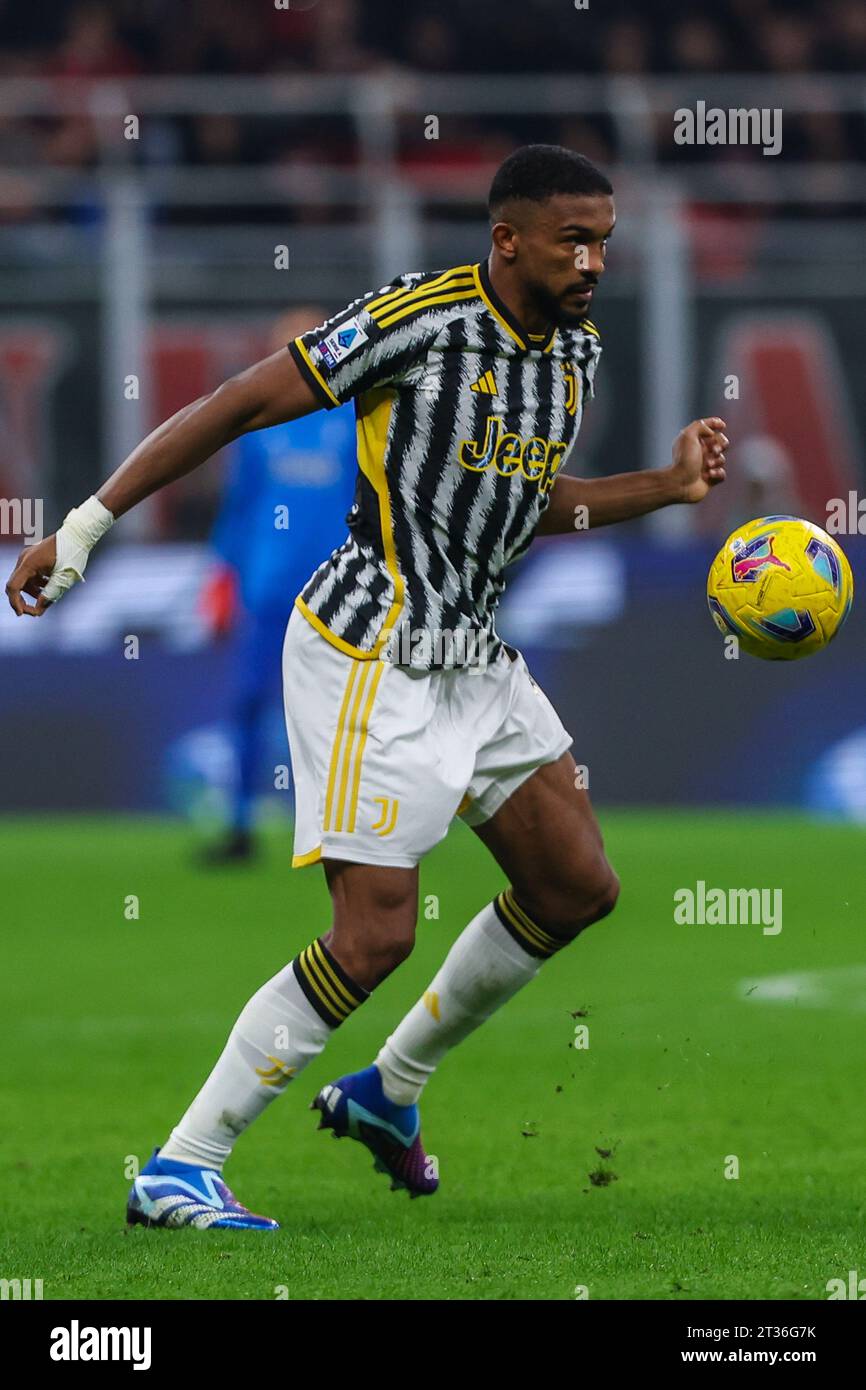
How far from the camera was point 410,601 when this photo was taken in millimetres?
4953

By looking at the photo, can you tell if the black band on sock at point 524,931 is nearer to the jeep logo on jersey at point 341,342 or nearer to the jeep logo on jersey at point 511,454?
the jeep logo on jersey at point 511,454

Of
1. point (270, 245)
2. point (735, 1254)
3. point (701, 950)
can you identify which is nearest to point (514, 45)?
point (270, 245)

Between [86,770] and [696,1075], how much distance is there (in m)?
6.36

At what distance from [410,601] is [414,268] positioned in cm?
848

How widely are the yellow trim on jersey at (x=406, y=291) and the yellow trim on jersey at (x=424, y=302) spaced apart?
0.05 feet

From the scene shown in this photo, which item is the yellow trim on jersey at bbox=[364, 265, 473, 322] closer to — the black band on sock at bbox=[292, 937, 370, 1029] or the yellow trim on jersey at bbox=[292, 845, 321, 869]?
the yellow trim on jersey at bbox=[292, 845, 321, 869]

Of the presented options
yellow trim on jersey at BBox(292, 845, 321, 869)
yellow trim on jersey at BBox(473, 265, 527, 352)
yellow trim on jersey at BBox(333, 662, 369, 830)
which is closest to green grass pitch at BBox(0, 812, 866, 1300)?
yellow trim on jersey at BBox(292, 845, 321, 869)

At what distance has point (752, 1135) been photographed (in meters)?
5.78

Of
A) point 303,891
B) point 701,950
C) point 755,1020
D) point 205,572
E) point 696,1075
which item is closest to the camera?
point 696,1075

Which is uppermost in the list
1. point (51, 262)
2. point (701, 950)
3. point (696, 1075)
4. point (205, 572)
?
point (51, 262)

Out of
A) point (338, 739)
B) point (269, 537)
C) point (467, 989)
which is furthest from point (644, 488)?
point (269, 537)

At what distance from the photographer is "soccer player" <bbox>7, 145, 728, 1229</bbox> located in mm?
4777

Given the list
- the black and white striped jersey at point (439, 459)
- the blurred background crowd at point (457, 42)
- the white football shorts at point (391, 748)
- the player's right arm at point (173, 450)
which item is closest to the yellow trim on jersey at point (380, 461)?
the black and white striped jersey at point (439, 459)

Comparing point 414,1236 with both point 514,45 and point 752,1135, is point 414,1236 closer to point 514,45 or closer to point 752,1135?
point 752,1135
